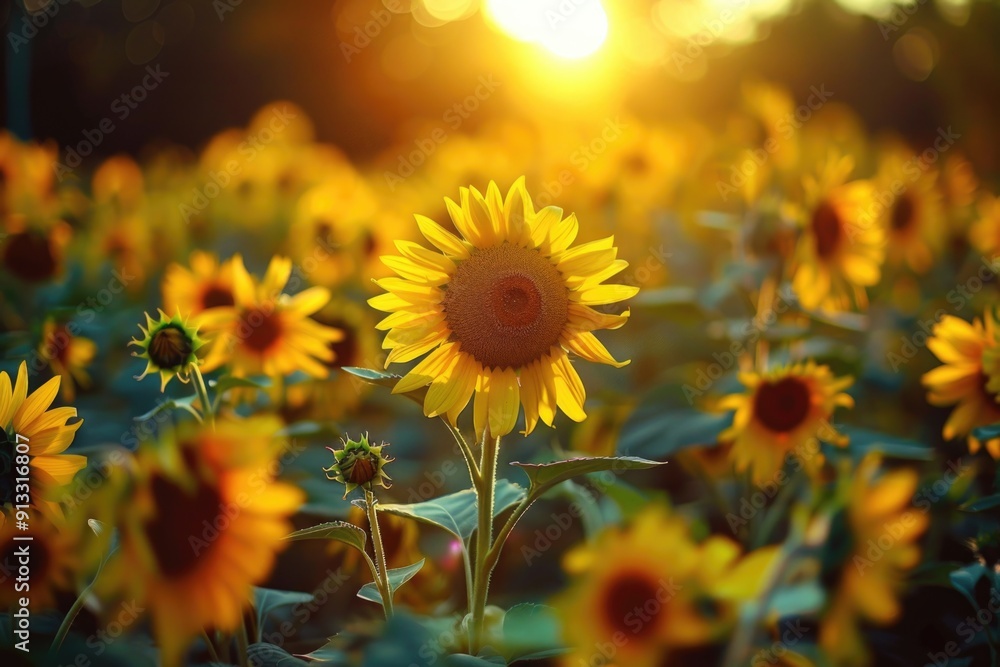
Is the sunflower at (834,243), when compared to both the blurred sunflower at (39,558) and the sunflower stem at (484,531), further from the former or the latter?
the blurred sunflower at (39,558)

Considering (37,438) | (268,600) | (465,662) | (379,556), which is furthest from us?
(268,600)

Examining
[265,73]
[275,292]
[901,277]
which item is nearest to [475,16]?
[265,73]

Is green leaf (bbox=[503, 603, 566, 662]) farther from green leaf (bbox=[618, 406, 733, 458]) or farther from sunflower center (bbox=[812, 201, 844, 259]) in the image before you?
sunflower center (bbox=[812, 201, 844, 259])

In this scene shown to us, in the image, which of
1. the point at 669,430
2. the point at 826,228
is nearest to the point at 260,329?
the point at 669,430

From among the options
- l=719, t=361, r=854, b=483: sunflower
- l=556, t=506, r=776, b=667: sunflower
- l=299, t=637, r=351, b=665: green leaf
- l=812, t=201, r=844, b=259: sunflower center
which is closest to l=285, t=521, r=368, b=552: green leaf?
l=299, t=637, r=351, b=665: green leaf

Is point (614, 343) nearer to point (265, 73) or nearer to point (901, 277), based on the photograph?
point (901, 277)

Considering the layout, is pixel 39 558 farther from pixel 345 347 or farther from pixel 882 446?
pixel 882 446
